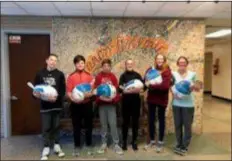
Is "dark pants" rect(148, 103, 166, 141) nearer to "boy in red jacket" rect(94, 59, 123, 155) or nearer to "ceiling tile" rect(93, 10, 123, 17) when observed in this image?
"boy in red jacket" rect(94, 59, 123, 155)

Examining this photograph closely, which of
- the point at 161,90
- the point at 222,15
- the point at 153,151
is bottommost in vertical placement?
the point at 153,151

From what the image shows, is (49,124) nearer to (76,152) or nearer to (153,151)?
(76,152)

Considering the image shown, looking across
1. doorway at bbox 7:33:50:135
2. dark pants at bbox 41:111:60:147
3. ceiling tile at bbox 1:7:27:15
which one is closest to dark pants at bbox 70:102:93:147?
dark pants at bbox 41:111:60:147

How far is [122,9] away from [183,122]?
1.88m

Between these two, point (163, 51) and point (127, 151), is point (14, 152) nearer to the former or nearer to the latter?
point (127, 151)

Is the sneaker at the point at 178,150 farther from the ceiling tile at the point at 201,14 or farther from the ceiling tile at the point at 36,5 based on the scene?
the ceiling tile at the point at 36,5

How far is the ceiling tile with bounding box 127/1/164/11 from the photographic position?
3645 millimetres

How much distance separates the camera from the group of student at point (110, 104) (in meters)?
3.60

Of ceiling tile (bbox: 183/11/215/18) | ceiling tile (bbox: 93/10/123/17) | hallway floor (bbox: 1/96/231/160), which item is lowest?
hallway floor (bbox: 1/96/231/160)

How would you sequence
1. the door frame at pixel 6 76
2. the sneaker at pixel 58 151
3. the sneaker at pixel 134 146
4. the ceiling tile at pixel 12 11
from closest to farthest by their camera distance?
the sneaker at pixel 58 151, the sneaker at pixel 134 146, the ceiling tile at pixel 12 11, the door frame at pixel 6 76

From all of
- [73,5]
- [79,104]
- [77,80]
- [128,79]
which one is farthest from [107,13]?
[79,104]

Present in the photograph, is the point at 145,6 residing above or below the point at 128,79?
above

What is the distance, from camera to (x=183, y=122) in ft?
12.3

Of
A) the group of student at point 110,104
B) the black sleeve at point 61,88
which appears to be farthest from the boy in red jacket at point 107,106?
the black sleeve at point 61,88
